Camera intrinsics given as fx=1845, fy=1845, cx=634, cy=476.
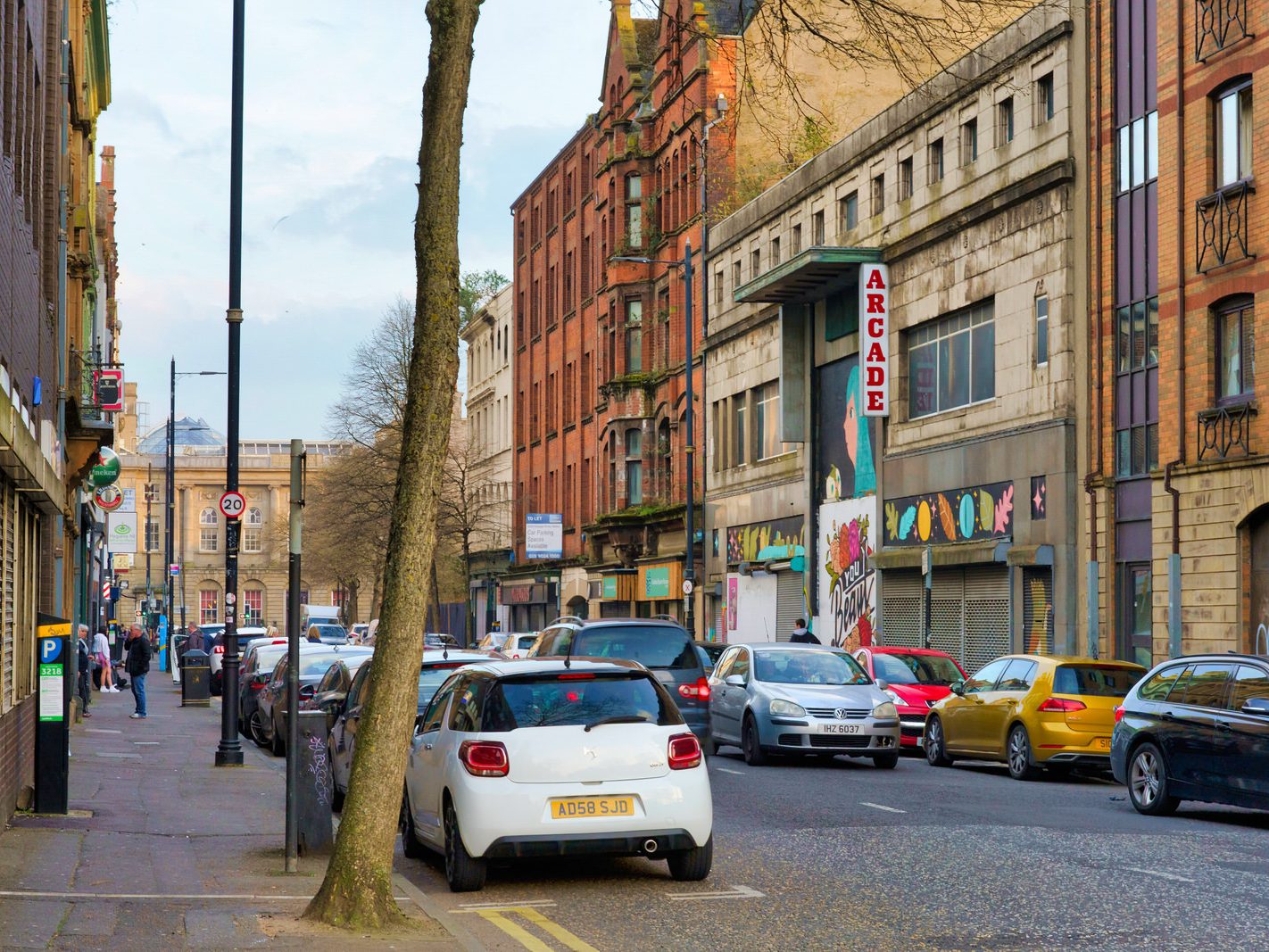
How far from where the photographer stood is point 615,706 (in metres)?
12.0

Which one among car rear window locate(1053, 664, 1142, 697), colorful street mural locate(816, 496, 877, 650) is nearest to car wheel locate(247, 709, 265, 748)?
car rear window locate(1053, 664, 1142, 697)

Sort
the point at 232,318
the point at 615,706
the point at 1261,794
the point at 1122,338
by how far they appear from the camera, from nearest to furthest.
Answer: the point at 615,706, the point at 1261,794, the point at 232,318, the point at 1122,338

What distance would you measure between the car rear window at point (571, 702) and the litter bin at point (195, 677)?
98.5ft

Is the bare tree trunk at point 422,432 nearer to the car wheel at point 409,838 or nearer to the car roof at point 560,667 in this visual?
the car roof at point 560,667

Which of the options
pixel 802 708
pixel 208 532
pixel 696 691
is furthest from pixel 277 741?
pixel 208 532

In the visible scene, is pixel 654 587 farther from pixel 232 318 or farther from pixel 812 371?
pixel 232 318

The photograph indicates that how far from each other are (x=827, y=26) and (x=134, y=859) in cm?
754

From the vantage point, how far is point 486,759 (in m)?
11.5

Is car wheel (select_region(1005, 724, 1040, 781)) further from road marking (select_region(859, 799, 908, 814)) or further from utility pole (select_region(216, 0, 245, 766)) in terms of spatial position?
utility pole (select_region(216, 0, 245, 766))

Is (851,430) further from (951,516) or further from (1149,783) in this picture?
(1149,783)

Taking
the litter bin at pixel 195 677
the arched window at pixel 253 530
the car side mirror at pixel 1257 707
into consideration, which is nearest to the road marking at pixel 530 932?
the car side mirror at pixel 1257 707

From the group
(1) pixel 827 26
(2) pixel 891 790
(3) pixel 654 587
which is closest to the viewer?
(1) pixel 827 26

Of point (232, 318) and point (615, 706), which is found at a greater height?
point (232, 318)

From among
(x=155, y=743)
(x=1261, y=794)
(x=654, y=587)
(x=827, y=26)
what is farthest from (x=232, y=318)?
(x=654, y=587)
